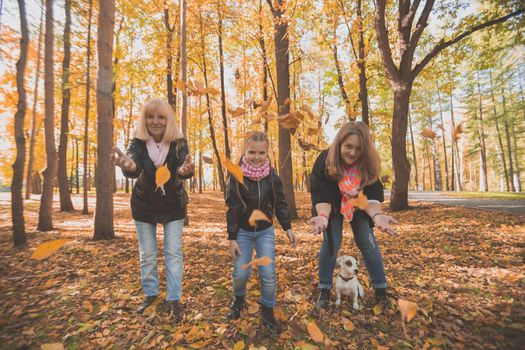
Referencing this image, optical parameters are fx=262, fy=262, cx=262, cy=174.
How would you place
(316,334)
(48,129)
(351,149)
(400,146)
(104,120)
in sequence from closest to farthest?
1. (316,334)
2. (351,149)
3. (104,120)
4. (48,129)
5. (400,146)

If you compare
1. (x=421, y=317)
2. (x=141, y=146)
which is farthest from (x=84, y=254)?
(x=421, y=317)

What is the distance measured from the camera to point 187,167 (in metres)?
2.30

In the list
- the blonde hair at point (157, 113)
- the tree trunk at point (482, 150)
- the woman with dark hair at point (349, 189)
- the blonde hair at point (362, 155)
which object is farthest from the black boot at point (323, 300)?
the tree trunk at point (482, 150)

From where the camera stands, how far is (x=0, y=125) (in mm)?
18297

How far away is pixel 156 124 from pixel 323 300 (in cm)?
240

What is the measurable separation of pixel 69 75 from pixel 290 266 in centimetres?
826

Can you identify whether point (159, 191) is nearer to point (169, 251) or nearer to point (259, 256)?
point (169, 251)

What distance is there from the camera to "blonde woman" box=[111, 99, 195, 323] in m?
2.48

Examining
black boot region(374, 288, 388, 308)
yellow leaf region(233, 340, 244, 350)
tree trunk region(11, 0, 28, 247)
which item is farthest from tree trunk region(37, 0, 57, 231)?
black boot region(374, 288, 388, 308)

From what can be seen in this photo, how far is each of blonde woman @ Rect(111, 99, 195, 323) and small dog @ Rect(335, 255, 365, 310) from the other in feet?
5.16

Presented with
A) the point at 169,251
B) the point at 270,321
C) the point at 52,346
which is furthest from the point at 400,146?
the point at 52,346

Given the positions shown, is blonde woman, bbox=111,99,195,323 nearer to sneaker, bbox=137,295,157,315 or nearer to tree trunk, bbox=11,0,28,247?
sneaker, bbox=137,295,157,315

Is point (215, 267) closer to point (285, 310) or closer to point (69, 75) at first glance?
point (285, 310)

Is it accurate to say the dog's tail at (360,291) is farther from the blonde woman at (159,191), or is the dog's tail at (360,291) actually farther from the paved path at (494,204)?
the paved path at (494,204)
